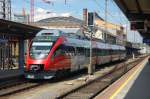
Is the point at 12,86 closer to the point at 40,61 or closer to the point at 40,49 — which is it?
the point at 40,61

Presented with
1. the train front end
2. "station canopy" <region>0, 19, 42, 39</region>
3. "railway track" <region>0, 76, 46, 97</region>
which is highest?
"station canopy" <region>0, 19, 42, 39</region>

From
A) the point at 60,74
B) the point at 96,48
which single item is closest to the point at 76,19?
the point at 96,48

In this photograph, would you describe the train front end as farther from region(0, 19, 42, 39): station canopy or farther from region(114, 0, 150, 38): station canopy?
region(114, 0, 150, 38): station canopy

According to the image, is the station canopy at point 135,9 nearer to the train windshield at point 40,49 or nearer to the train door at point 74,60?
the train door at point 74,60

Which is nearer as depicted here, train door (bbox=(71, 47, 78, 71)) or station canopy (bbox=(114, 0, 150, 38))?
station canopy (bbox=(114, 0, 150, 38))

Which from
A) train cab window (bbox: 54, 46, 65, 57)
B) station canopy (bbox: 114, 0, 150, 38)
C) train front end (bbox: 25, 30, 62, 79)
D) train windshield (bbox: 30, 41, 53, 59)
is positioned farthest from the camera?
station canopy (bbox: 114, 0, 150, 38)

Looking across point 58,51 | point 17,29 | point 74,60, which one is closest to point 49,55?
point 58,51

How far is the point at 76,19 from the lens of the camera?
118562 millimetres

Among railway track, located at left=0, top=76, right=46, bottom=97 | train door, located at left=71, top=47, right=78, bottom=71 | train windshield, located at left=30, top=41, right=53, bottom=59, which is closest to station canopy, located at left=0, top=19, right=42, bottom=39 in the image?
train windshield, located at left=30, top=41, right=53, bottom=59

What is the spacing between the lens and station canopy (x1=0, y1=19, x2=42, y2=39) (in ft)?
94.8

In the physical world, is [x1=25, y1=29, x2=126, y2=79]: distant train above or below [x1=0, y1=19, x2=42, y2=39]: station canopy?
below

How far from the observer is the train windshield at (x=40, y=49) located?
28.6 metres

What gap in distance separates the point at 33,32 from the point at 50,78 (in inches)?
280

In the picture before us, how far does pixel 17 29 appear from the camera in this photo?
32.0 metres
